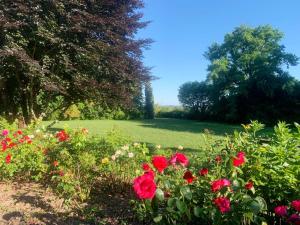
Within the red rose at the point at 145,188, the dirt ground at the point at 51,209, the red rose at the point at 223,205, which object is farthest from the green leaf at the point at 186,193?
the dirt ground at the point at 51,209

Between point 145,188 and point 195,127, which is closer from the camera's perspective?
point 145,188

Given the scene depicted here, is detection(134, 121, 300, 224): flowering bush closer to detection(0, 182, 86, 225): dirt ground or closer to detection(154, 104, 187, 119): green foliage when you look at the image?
detection(0, 182, 86, 225): dirt ground

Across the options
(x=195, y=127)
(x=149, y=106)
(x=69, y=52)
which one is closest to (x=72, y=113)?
(x=149, y=106)

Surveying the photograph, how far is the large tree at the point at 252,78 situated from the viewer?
2627cm

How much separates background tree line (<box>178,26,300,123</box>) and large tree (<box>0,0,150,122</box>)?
57.1 ft

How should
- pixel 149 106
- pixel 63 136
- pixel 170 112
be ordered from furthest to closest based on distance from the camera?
pixel 170 112 < pixel 149 106 < pixel 63 136

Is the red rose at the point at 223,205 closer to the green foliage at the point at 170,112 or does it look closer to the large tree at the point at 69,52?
the large tree at the point at 69,52

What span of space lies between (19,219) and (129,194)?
4.30 feet

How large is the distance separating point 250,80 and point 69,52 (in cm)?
2046

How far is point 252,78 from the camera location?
27.5 meters

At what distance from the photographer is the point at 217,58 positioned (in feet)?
104

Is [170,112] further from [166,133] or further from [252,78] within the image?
[166,133]

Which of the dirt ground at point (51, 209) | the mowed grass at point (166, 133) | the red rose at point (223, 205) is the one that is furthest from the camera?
the mowed grass at point (166, 133)

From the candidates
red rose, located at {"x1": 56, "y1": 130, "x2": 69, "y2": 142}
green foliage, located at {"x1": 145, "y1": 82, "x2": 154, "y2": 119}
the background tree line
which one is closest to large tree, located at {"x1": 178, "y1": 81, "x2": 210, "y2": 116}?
the background tree line
